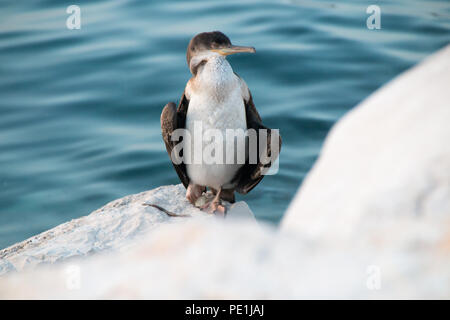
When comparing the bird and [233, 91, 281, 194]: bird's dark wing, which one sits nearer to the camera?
the bird

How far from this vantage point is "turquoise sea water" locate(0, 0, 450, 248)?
6.93 m

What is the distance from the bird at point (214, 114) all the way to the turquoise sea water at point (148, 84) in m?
1.51

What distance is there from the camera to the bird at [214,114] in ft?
13.0

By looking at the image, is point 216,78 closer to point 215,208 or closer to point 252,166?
point 252,166

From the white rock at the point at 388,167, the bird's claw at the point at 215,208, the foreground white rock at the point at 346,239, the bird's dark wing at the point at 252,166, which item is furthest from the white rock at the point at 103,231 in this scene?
the white rock at the point at 388,167

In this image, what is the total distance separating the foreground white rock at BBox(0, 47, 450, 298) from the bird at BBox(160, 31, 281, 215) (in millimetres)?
1933

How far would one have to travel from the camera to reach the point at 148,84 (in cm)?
873

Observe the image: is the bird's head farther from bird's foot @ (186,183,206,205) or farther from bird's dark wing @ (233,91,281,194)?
bird's foot @ (186,183,206,205)

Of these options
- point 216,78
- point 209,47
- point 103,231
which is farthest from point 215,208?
point 209,47

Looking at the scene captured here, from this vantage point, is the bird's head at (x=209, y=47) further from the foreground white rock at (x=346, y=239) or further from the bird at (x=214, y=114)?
the foreground white rock at (x=346, y=239)

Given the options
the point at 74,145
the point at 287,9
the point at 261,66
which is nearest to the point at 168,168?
the point at 74,145

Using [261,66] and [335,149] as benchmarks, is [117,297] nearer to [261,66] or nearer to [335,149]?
[335,149]

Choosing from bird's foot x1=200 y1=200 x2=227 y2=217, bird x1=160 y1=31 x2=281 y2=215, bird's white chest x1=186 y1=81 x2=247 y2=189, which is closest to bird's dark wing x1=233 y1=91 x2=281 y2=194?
bird x1=160 y1=31 x2=281 y2=215

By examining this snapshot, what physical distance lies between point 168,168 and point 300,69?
9.56 ft
